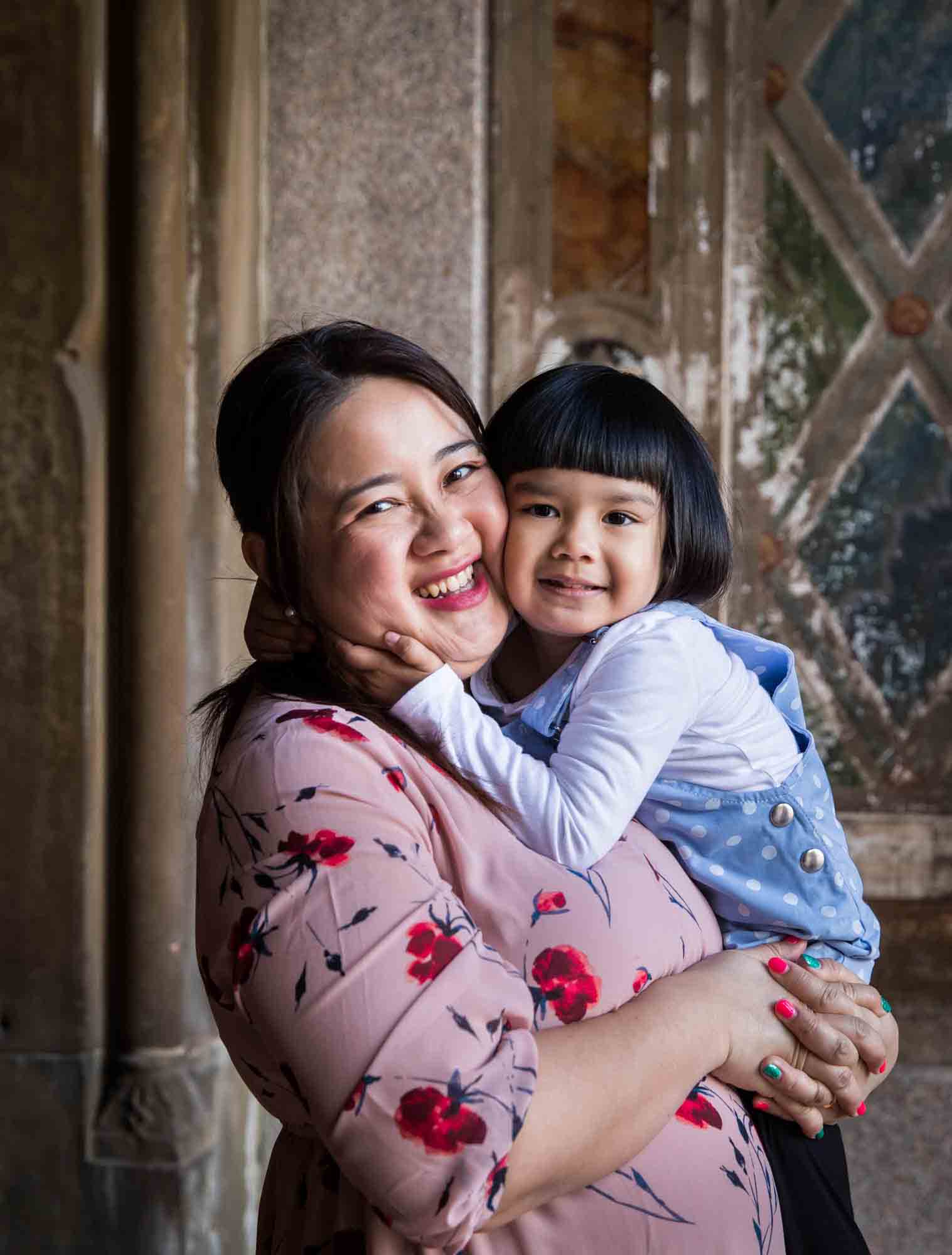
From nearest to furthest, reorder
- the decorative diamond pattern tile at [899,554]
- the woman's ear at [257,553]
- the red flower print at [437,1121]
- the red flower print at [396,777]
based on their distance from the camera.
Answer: the red flower print at [437,1121], the red flower print at [396,777], the woman's ear at [257,553], the decorative diamond pattern tile at [899,554]

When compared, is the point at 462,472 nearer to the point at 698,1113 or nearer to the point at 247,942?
the point at 247,942

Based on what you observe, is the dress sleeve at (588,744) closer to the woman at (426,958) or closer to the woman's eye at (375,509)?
the woman at (426,958)

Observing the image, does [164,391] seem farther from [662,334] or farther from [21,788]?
[662,334]

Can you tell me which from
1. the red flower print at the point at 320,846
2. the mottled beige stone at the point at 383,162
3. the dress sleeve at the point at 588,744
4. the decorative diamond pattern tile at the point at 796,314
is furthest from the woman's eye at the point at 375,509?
the decorative diamond pattern tile at the point at 796,314

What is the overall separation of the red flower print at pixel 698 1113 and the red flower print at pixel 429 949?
0.42 m

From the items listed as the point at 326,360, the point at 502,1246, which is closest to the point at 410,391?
the point at 326,360

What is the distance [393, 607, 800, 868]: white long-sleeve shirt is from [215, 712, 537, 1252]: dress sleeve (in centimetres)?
24

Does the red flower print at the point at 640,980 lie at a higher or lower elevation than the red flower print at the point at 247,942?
lower

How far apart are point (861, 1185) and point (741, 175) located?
2659mm

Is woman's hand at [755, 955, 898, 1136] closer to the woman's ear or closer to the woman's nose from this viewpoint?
the woman's nose

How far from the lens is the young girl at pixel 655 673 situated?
5.21ft

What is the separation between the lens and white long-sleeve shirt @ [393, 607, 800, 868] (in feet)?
4.62

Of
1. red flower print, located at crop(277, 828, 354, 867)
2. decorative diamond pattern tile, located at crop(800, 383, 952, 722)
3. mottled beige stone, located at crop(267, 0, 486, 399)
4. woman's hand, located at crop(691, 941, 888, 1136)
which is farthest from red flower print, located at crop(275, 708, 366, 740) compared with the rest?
decorative diamond pattern tile, located at crop(800, 383, 952, 722)

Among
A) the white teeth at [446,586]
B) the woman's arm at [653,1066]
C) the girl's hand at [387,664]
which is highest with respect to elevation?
the white teeth at [446,586]
